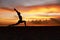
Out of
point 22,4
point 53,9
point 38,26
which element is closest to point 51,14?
point 53,9

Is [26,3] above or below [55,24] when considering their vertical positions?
above

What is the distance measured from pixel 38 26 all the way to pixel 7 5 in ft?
1.08

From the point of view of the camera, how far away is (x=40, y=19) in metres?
1.57
